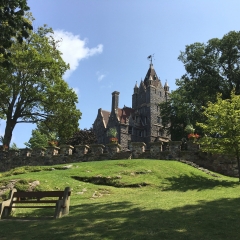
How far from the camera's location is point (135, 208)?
30.0 feet

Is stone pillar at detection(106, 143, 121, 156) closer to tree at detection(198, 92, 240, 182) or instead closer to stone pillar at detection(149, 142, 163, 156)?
stone pillar at detection(149, 142, 163, 156)

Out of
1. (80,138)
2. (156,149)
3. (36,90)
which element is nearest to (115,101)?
(80,138)

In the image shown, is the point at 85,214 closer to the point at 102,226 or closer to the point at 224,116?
the point at 102,226

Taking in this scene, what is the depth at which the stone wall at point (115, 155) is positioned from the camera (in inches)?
769

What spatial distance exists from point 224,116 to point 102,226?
35.8ft

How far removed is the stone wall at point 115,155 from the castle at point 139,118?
147 feet

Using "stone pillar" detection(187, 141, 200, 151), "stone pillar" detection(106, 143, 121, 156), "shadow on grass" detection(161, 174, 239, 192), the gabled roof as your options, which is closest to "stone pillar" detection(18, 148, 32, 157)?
"stone pillar" detection(106, 143, 121, 156)

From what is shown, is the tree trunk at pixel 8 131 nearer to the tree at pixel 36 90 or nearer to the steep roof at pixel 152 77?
the tree at pixel 36 90

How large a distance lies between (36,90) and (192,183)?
18583 mm

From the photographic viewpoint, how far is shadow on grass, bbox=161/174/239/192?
1348 cm

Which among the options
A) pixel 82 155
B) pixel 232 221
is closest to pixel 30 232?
pixel 232 221

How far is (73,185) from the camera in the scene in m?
13.9

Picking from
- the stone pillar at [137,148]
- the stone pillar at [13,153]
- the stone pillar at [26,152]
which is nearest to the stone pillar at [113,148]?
the stone pillar at [137,148]

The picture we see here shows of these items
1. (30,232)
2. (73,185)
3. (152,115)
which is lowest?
(30,232)
